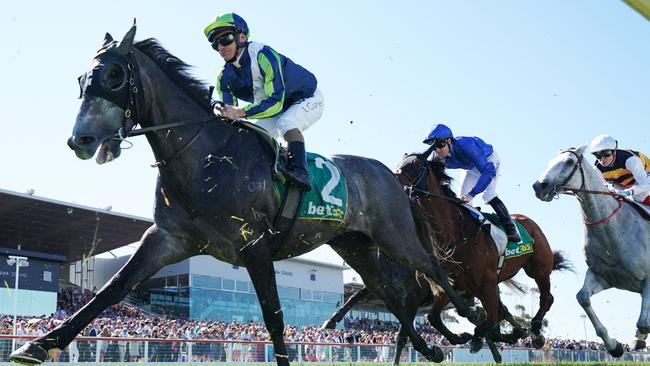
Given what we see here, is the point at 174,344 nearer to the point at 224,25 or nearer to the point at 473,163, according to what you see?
the point at 473,163

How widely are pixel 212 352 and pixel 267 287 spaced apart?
782cm

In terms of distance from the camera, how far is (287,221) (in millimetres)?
5625

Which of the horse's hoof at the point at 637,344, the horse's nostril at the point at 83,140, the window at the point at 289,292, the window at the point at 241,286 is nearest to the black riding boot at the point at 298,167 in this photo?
the horse's nostril at the point at 83,140

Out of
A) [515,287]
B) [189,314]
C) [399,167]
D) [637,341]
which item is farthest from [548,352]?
[189,314]

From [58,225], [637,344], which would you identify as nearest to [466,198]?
[637,344]

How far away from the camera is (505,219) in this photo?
963 centimetres

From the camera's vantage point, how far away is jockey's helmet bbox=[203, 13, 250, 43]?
5.54 metres

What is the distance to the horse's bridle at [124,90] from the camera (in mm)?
4930

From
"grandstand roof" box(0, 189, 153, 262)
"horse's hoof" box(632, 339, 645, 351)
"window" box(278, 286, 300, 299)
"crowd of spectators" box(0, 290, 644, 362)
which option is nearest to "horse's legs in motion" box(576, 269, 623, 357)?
"horse's hoof" box(632, 339, 645, 351)

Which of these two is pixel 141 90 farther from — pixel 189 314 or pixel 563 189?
pixel 189 314

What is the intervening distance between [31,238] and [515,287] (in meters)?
27.3

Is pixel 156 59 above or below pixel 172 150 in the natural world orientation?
above

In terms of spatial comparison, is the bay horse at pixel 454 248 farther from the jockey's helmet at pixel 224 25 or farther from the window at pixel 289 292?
the window at pixel 289 292

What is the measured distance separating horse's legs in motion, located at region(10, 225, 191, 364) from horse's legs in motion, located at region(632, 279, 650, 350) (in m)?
5.26
